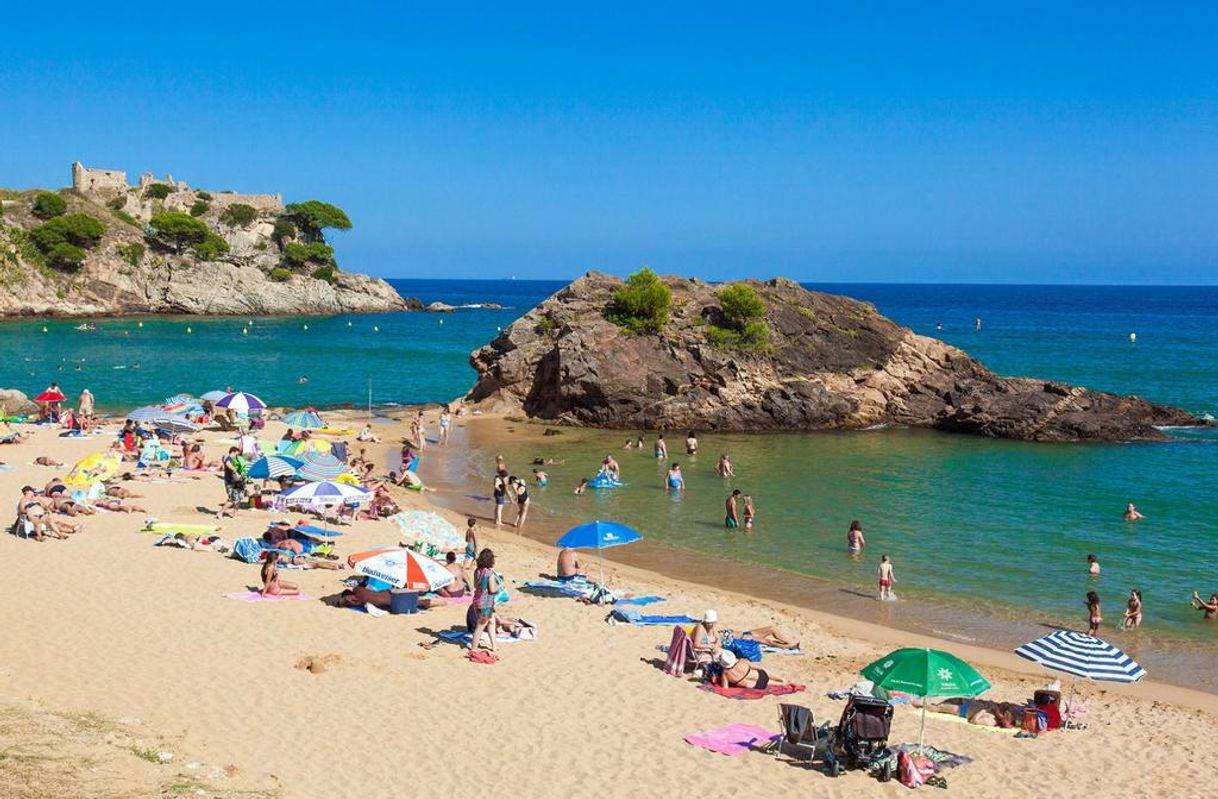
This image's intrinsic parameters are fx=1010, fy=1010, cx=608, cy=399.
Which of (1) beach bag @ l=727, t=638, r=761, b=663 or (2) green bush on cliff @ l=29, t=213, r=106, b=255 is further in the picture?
(2) green bush on cliff @ l=29, t=213, r=106, b=255

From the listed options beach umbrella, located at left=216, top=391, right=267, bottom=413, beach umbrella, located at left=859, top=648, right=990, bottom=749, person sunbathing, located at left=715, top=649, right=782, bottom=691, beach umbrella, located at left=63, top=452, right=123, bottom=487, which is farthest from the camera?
beach umbrella, located at left=216, top=391, right=267, bottom=413

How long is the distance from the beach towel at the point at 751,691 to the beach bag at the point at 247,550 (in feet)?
29.4

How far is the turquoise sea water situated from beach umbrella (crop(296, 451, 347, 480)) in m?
5.95

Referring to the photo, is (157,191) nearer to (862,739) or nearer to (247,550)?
(247,550)

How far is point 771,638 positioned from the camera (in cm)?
1562

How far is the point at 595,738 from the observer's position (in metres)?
11.4

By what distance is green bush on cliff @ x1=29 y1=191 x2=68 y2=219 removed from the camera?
96188 mm

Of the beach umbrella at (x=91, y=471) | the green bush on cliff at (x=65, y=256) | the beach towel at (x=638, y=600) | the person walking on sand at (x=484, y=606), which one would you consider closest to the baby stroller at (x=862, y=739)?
the person walking on sand at (x=484, y=606)

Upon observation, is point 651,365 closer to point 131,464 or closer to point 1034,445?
point 1034,445

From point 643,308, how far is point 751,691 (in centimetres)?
3063

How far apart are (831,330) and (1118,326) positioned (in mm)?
81739

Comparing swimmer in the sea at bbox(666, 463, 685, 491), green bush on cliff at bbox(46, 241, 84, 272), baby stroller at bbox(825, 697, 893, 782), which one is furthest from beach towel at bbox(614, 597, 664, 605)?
green bush on cliff at bbox(46, 241, 84, 272)

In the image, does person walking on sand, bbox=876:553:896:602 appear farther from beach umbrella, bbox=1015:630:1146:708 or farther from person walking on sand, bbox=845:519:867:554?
beach umbrella, bbox=1015:630:1146:708

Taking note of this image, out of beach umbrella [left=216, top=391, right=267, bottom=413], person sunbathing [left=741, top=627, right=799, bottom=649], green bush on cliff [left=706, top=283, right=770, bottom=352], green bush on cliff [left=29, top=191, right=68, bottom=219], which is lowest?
person sunbathing [left=741, top=627, right=799, bottom=649]
